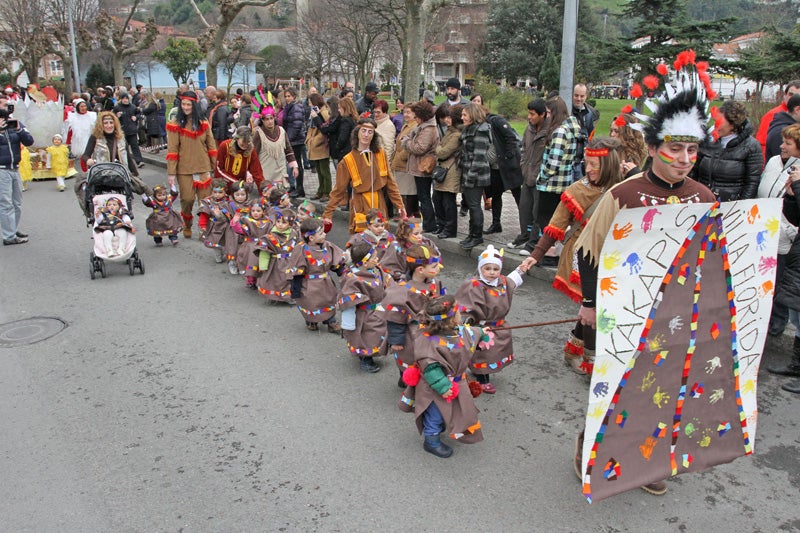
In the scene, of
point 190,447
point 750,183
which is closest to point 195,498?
point 190,447

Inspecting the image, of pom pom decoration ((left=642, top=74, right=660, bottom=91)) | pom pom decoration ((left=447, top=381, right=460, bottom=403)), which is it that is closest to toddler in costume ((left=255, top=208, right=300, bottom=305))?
pom pom decoration ((left=447, top=381, right=460, bottom=403))

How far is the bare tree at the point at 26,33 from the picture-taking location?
125 ft

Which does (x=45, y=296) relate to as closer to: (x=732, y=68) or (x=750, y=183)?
(x=750, y=183)

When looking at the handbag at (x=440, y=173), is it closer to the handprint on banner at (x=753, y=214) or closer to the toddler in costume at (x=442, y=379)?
the toddler in costume at (x=442, y=379)

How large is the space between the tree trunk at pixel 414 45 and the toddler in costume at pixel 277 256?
9.66 meters

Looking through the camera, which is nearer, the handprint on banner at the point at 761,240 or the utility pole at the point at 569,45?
the handprint on banner at the point at 761,240

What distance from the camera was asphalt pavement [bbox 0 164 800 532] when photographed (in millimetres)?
3646

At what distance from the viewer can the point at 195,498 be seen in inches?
150

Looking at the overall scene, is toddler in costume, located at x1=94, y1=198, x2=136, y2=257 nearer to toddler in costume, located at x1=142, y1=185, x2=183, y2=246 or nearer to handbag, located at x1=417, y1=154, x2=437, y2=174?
toddler in costume, located at x1=142, y1=185, x2=183, y2=246

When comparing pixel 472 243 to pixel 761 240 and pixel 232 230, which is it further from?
pixel 761 240

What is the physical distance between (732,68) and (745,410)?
2057 cm

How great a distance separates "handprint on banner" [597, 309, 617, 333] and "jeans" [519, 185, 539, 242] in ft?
16.1

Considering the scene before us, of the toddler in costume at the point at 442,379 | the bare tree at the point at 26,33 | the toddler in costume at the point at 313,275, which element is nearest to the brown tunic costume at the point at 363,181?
the toddler in costume at the point at 313,275

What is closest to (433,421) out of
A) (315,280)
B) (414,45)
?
(315,280)
